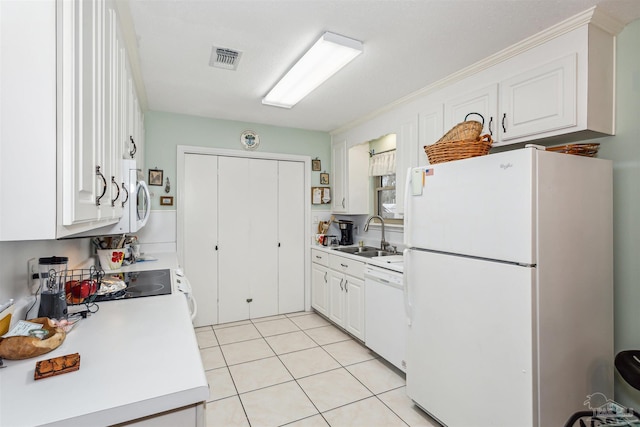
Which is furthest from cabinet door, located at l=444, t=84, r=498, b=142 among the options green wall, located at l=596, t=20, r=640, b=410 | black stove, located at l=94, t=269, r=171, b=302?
black stove, located at l=94, t=269, r=171, b=302

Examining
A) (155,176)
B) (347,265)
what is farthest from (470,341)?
(155,176)

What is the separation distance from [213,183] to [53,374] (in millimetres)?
2982

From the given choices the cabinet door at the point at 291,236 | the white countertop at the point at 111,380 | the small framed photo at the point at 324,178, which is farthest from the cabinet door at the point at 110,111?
the small framed photo at the point at 324,178

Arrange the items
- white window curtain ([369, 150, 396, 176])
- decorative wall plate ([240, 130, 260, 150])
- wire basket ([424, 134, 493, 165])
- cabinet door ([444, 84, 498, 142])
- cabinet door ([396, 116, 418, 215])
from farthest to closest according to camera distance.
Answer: decorative wall plate ([240, 130, 260, 150])
white window curtain ([369, 150, 396, 176])
cabinet door ([396, 116, 418, 215])
cabinet door ([444, 84, 498, 142])
wire basket ([424, 134, 493, 165])

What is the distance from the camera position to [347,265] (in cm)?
332

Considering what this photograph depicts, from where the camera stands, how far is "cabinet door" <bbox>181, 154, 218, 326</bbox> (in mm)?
3621

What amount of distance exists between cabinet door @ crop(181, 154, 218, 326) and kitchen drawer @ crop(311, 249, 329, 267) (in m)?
1.21

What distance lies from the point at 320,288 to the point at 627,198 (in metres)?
2.92

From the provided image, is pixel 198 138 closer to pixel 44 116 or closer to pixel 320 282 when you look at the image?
pixel 320 282

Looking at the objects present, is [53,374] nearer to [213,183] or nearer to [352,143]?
[213,183]

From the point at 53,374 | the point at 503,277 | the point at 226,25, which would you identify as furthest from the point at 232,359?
the point at 226,25

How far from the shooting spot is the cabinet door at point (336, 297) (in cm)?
341

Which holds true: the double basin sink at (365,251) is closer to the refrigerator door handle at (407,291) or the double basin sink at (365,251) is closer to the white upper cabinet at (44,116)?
the refrigerator door handle at (407,291)

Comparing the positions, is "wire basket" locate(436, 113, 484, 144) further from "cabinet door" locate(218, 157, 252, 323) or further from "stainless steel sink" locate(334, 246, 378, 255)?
"cabinet door" locate(218, 157, 252, 323)
